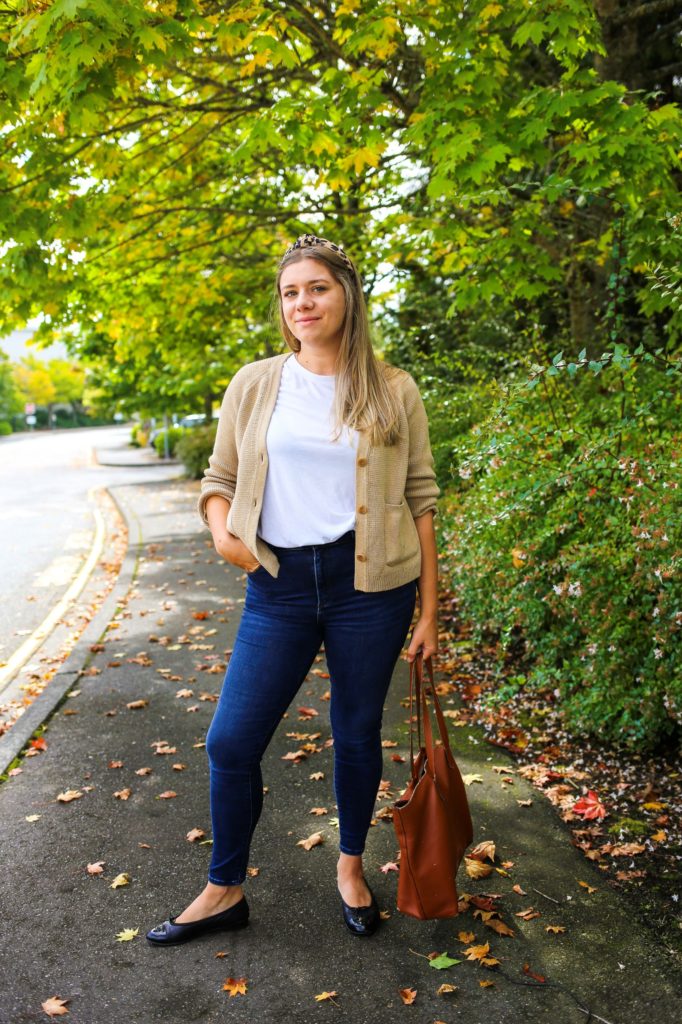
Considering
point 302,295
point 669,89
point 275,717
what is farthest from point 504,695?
point 669,89

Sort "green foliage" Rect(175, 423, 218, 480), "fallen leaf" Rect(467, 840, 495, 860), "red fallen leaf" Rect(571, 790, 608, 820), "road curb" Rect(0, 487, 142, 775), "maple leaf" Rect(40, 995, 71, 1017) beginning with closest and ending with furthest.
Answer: "maple leaf" Rect(40, 995, 71, 1017) < "fallen leaf" Rect(467, 840, 495, 860) < "red fallen leaf" Rect(571, 790, 608, 820) < "road curb" Rect(0, 487, 142, 775) < "green foliage" Rect(175, 423, 218, 480)

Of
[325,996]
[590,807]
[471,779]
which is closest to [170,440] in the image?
[471,779]

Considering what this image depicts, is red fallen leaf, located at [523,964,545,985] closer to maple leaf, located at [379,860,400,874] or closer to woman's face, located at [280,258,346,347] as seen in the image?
maple leaf, located at [379,860,400,874]

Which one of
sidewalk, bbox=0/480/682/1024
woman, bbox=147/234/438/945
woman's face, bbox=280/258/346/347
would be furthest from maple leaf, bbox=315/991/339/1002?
woman's face, bbox=280/258/346/347

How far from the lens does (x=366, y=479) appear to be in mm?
2648

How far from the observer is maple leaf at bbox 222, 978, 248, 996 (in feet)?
8.48

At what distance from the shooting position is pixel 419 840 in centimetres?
275

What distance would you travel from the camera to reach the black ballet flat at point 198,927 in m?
2.83

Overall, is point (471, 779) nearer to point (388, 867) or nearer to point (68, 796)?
point (388, 867)

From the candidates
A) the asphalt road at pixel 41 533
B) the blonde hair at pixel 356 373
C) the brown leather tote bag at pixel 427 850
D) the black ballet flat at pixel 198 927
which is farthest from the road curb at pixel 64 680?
the blonde hair at pixel 356 373

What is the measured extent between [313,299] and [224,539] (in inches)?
30.6

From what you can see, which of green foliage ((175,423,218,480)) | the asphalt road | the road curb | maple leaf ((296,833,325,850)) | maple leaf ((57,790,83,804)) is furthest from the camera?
green foliage ((175,423,218,480))

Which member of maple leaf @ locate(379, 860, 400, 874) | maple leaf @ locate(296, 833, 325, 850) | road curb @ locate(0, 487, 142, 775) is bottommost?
road curb @ locate(0, 487, 142, 775)

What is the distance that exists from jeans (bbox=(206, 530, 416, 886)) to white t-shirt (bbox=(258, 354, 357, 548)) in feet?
0.17
